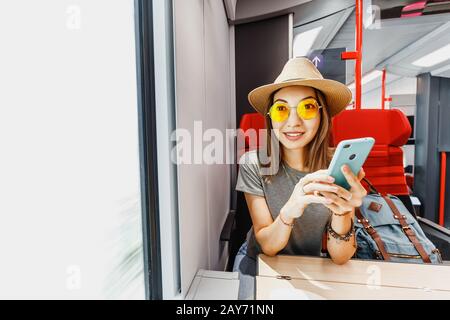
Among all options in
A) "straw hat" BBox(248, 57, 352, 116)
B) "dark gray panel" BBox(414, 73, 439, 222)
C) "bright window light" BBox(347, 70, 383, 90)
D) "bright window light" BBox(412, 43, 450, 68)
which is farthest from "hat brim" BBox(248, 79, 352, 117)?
"bright window light" BBox(347, 70, 383, 90)

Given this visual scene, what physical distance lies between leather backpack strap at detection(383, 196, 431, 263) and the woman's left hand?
1.26ft

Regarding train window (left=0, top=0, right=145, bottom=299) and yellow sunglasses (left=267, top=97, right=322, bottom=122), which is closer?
train window (left=0, top=0, right=145, bottom=299)

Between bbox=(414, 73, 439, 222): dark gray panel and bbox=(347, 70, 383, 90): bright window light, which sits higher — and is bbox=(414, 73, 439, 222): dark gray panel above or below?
below

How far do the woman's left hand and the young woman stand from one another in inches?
0.8

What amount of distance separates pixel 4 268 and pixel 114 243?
293mm

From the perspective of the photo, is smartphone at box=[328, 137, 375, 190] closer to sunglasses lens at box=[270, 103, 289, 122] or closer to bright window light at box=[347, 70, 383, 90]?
sunglasses lens at box=[270, 103, 289, 122]

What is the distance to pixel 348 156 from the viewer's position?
62cm

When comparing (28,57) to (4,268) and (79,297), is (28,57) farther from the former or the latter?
(79,297)

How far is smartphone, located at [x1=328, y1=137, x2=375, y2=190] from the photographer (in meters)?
0.60

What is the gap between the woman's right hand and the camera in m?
0.67

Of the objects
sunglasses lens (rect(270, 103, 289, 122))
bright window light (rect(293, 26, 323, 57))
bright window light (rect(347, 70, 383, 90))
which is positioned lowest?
sunglasses lens (rect(270, 103, 289, 122))

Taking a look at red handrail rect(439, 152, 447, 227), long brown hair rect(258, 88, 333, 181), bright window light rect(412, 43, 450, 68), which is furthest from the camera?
red handrail rect(439, 152, 447, 227)

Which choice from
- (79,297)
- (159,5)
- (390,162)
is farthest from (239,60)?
(79,297)

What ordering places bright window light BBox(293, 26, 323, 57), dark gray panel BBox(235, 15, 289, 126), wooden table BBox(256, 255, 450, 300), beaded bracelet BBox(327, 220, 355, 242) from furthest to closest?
bright window light BBox(293, 26, 323, 57)
dark gray panel BBox(235, 15, 289, 126)
beaded bracelet BBox(327, 220, 355, 242)
wooden table BBox(256, 255, 450, 300)
